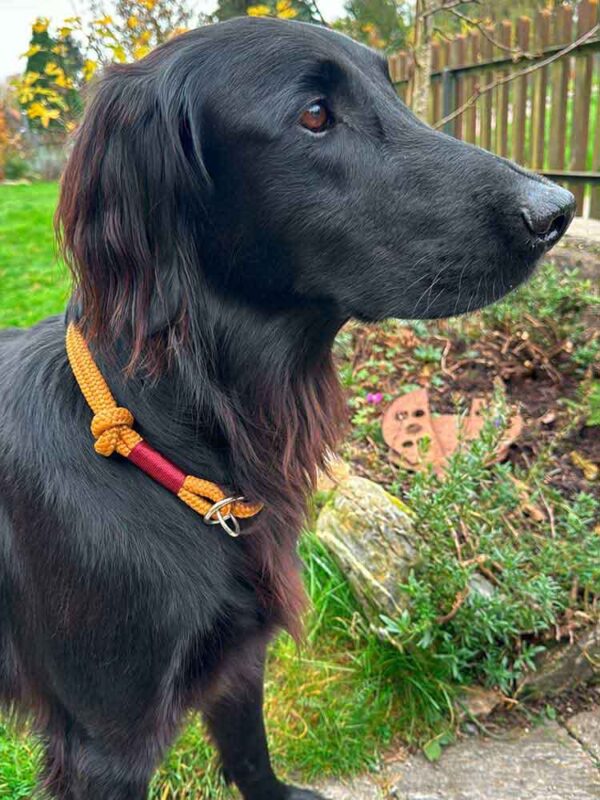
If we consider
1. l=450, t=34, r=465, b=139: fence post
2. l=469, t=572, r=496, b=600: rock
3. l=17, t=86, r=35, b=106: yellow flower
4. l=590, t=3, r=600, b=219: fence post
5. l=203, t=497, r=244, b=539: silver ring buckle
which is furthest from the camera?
l=450, t=34, r=465, b=139: fence post

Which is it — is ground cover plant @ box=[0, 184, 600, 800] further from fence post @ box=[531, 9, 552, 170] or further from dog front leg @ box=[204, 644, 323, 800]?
fence post @ box=[531, 9, 552, 170]

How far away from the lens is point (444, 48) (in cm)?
586

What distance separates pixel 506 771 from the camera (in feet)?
6.03

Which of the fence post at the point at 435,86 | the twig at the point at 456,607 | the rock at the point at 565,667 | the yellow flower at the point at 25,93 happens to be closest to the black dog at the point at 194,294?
the twig at the point at 456,607

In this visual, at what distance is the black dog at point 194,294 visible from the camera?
128 cm

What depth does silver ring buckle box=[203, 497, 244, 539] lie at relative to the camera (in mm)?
1355

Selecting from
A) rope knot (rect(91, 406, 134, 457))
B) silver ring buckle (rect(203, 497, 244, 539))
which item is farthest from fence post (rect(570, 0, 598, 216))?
rope knot (rect(91, 406, 134, 457))

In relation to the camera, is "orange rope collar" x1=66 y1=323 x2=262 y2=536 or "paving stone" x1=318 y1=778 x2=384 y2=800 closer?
"orange rope collar" x1=66 y1=323 x2=262 y2=536

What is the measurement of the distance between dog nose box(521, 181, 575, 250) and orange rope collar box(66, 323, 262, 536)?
73cm

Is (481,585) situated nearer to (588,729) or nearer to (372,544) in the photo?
(372,544)

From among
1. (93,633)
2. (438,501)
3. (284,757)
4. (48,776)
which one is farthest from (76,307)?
(284,757)

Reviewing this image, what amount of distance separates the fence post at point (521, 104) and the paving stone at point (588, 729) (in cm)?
434

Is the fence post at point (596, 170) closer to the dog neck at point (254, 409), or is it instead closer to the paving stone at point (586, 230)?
the paving stone at point (586, 230)

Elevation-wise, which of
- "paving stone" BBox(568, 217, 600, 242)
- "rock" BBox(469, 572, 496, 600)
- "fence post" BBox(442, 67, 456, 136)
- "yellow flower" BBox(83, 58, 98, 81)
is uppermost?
"yellow flower" BBox(83, 58, 98, 81)
